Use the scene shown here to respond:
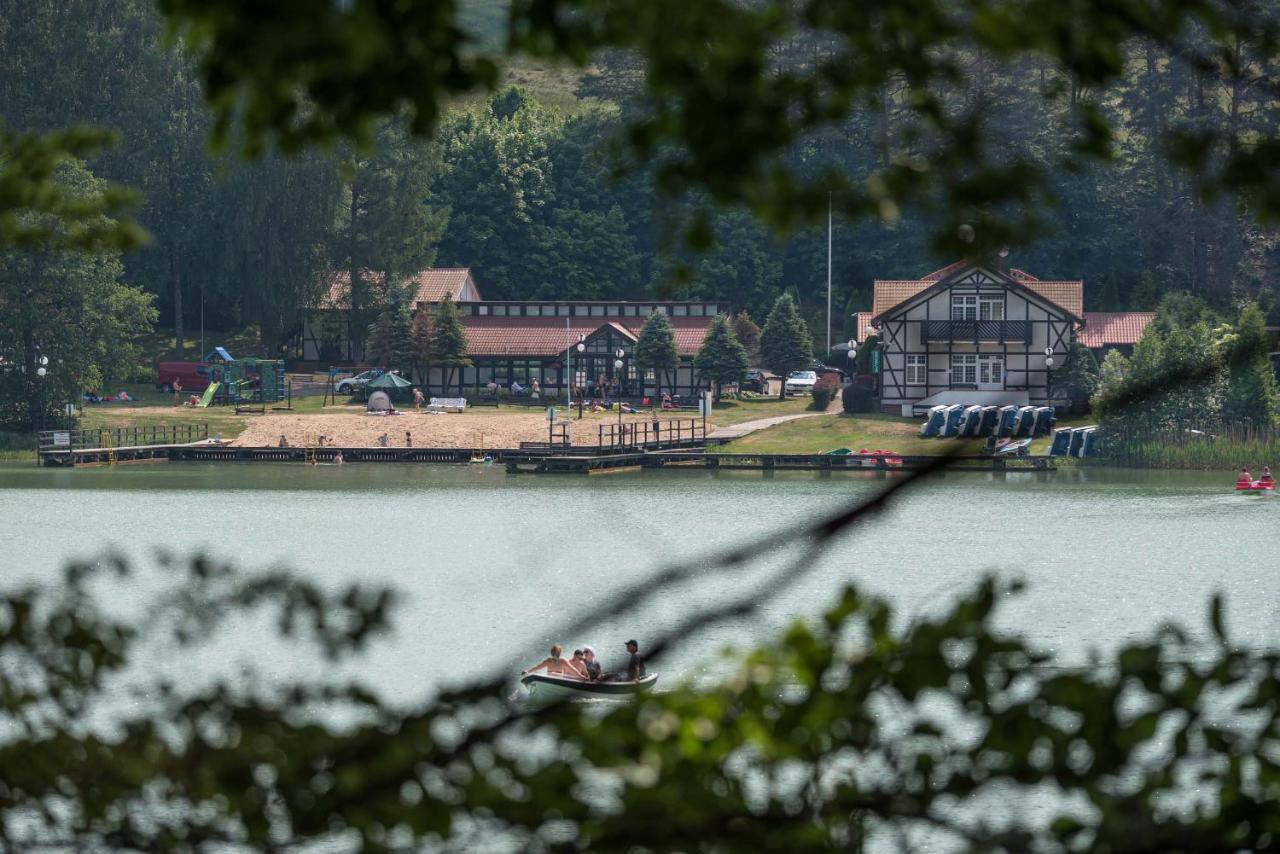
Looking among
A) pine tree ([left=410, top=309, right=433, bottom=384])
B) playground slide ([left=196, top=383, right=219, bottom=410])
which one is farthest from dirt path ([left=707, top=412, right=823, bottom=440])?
playground slide ([left=196, top=383, right=219, bottom=410])

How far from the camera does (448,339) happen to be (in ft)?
281

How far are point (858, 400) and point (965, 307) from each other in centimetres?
590

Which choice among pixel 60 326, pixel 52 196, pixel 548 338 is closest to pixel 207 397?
pixel 60 326

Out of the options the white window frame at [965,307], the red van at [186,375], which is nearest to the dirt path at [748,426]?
the white window frame at [965,307]

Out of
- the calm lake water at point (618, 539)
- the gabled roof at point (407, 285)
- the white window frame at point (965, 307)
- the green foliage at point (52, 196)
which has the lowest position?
the calm lake water at point (618, 539)

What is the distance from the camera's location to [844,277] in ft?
308

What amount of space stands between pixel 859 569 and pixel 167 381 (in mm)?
53901

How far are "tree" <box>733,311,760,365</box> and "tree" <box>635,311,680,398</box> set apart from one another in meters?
4.68

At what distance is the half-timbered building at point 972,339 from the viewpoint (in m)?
75.4

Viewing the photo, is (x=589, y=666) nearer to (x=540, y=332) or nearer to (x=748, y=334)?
(x=748, y=334)

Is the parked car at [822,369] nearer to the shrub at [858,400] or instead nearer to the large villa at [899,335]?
the large villa at [899,335]

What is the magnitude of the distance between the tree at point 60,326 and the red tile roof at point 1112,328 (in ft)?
130

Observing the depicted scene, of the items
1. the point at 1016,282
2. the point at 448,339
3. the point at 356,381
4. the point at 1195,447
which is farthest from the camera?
the point at 448,339

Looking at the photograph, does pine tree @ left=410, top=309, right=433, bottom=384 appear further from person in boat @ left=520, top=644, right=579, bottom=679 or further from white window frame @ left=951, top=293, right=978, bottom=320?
person in boat @ left=520, top=644, right=579, bottom=679
